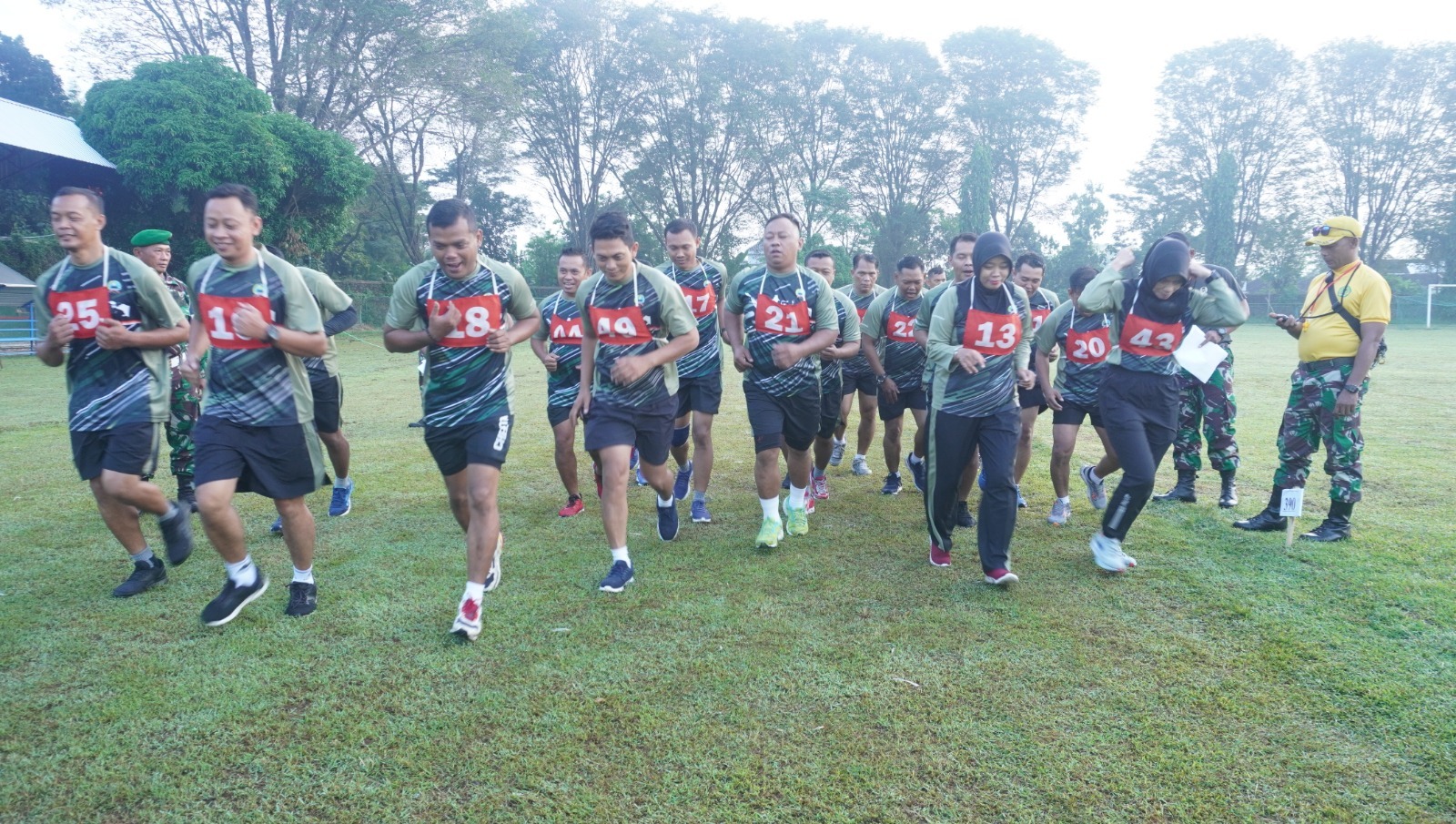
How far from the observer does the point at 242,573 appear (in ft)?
13.4

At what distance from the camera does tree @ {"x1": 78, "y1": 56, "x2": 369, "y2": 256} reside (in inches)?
852

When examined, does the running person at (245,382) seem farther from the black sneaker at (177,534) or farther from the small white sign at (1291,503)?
the small white sign at (1291,503)

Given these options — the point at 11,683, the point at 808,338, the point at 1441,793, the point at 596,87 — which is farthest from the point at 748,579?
the point at 596,87

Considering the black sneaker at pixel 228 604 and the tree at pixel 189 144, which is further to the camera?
the tree at pixel 189 144

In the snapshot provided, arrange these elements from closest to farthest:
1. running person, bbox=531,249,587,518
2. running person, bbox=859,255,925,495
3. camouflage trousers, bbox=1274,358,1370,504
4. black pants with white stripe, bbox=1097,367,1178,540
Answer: black pants with white stripe, bbox=1097,367,1178,540
camouflage trousers, bbox=1274,358,1370,504
running person, bbox=531,249,587,518
running person, bbox=859,255,925,495

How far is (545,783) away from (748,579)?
2.14 metres

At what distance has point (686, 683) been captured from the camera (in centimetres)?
333

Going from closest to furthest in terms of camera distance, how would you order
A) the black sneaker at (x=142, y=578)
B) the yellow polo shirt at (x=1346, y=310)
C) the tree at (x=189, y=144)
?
the black sneaker at (x=142, y=578) → the yellow polo shirt at (x=1346, y=310) → the tree at (x=189, y=144)

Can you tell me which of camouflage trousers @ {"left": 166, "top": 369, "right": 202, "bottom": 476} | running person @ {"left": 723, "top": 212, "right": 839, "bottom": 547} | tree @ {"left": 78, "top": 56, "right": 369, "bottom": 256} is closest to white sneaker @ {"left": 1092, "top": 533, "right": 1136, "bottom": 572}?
running person @ {"left": 723, "top": 212, "right": 839, "bottom": 547}

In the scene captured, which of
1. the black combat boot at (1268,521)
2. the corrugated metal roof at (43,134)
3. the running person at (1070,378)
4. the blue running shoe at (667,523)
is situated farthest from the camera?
the corrugated metal roof at (43,134)

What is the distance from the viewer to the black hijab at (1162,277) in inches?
179

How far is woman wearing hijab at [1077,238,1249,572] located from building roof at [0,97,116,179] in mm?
26840

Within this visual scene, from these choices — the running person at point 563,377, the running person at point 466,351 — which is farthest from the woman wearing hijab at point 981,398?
the running person at point 563,377

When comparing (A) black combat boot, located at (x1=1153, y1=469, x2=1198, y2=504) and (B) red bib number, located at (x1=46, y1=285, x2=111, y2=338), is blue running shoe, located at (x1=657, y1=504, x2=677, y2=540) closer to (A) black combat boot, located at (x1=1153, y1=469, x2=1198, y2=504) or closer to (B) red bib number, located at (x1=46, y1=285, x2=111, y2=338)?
(B) red bib number, located at (x1=46, y1=285, x2=111, y2=338)
